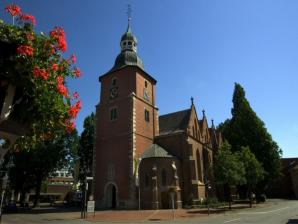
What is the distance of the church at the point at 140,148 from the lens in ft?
117

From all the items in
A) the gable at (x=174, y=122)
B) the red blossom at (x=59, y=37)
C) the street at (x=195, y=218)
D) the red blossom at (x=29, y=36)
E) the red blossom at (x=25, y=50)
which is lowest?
the street at (x=195, y=218)

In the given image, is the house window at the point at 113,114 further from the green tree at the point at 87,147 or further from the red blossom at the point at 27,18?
the red blossom at the point at 27,18

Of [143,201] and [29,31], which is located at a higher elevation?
[29,31]

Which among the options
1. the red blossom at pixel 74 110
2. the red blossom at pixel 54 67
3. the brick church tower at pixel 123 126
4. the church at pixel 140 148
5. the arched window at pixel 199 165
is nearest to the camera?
the red blossom at pixel 54 67

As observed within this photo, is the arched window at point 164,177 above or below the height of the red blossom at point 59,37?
below

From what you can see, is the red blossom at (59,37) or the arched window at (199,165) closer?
the red blossom at (59,37)

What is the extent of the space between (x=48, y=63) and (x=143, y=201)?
3169 cm

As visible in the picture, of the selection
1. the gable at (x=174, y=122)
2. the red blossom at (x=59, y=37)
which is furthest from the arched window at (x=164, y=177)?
the red blossom at (x=59, y=37)

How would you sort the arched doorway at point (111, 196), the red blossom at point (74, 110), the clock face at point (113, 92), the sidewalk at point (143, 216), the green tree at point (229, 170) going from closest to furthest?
1. the red blossom at point (74, 110)
2. the sidewalk at point (143, 216)
3. the green tree at point (229, 170)
4. the arched doorway at point (111, 196)
5. the clock face at point (113, 92)

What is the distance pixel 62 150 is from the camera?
46156 mm

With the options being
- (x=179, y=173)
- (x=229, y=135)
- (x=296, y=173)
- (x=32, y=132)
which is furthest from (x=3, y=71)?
(x=296, y=173)

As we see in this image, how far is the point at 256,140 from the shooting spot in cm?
4994

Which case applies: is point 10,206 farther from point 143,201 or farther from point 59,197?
point 59,197

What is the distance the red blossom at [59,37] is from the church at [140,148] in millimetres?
28654
